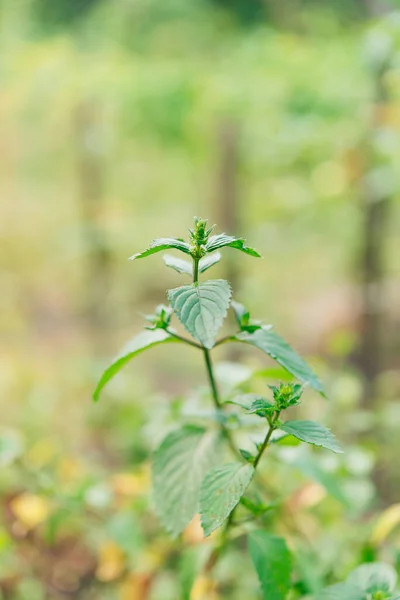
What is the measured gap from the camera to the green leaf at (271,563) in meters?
0.67

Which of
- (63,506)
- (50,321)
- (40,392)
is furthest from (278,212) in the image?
(63,506)

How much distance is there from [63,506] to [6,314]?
1979mm

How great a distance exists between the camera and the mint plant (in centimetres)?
57

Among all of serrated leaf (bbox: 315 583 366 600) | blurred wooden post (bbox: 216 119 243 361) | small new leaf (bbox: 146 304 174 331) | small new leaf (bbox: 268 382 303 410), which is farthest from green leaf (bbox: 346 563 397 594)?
blurred wooden post (bbox: 216 119 243 361)

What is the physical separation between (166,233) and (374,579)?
2.57 m

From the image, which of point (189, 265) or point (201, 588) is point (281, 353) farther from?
point (201, 588)

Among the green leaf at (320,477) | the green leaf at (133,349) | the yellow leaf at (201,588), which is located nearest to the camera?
the green leaf at (133,349)

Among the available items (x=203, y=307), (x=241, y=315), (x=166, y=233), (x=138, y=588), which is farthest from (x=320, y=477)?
(x=166, y=233)

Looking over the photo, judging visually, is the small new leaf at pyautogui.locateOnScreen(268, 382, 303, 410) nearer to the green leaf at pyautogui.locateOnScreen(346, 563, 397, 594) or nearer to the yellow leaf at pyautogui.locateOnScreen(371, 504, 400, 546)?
the green leaf at pyautogui.locateOnScreen(346, 563, 397, 594)

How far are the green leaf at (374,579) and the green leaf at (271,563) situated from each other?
0.08m

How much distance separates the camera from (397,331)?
3.11 meters

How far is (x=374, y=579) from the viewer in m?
0.69

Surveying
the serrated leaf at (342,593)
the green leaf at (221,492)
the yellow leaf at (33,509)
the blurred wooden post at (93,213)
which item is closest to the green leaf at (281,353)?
the green leaf at (221,492)

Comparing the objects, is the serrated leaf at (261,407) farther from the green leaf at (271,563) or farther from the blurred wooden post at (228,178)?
the blurred wooden post at (228,178)
